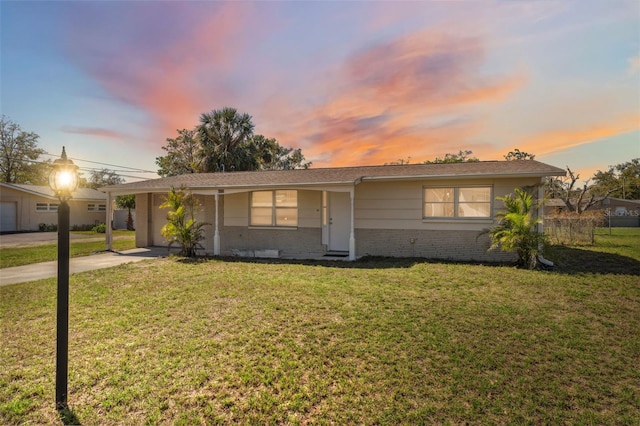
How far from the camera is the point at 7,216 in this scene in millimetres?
23484

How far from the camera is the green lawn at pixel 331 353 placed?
275 cm

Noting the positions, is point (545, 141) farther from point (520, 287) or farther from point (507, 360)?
point (507, 360)

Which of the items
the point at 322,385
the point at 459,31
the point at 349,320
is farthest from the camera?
the point at 459,31

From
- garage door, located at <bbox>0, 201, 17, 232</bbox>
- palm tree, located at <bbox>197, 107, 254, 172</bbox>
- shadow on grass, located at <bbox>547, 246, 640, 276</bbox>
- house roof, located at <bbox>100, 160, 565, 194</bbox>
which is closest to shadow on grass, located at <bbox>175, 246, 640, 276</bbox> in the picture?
shadow on grass, located at <bbox>547, 246, 640, 276</bbox>

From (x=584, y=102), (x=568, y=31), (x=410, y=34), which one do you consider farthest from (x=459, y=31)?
(x=584, y=102)

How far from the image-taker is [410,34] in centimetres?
867

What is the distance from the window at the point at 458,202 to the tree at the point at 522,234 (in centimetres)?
128

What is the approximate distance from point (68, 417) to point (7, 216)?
30.4m

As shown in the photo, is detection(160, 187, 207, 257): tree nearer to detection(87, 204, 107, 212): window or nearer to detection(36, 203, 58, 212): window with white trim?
detection(36, 203, 58, 212): window with white trim

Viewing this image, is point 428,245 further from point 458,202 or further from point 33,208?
point 33,208

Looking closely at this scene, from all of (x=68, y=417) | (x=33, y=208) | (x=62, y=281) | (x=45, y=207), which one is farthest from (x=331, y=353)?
(x=45, y=207)

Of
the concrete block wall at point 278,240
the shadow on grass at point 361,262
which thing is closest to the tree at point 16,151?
the concrete block wall at point 278,240

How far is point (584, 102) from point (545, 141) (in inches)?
135

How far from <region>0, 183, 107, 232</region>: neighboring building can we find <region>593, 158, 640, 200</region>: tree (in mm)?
62885
